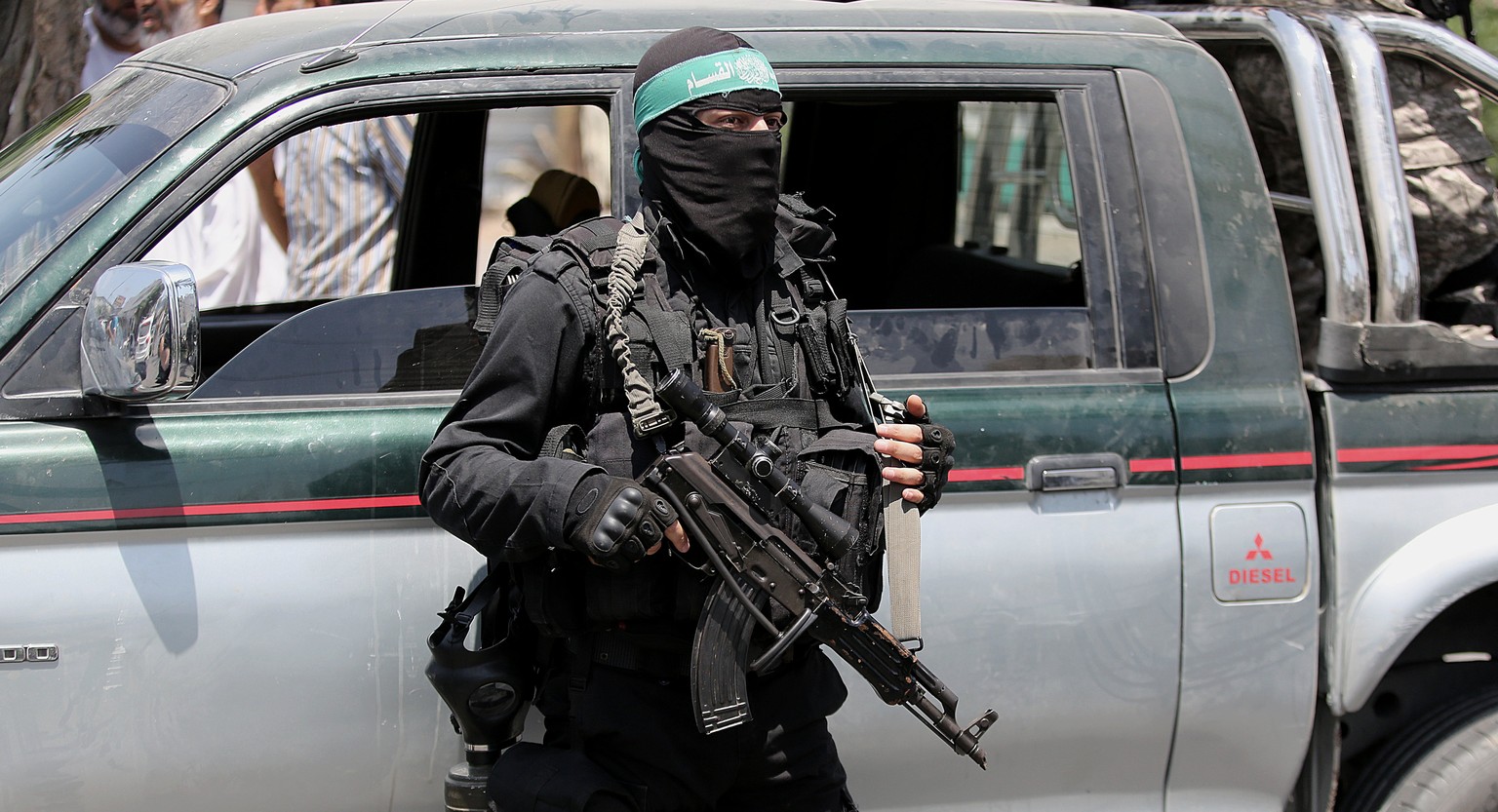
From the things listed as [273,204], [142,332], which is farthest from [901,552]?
[273,204]

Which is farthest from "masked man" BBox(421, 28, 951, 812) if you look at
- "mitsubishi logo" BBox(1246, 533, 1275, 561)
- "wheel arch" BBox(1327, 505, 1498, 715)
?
"wheel arch" BBox(1327, 505, 1498, 715)

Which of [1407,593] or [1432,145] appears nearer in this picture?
[1407,593]

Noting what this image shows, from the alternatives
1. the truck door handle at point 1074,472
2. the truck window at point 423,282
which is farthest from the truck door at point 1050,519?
the truck window at point 423,282

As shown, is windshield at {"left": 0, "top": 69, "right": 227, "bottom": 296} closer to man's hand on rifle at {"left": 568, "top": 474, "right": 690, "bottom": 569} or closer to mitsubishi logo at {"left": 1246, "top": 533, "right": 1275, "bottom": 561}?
man's hand on rifle at {"left": 568, "top": 474, "right": 690, "bottom": 569}

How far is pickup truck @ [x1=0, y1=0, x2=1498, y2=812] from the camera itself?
7.53 ft

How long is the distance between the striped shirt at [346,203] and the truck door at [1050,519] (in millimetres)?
1450

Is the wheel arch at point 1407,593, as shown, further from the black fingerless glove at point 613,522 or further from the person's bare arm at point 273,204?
the person's bare arm at point 273,204

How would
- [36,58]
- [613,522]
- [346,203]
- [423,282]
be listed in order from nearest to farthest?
[613,522] < [423,282] < [346,203] < [36,58]

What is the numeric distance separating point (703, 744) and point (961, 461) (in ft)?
2.55

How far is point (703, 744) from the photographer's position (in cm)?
206

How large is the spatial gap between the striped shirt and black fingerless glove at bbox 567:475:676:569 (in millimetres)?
1872

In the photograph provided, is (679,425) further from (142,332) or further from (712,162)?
(142,332)

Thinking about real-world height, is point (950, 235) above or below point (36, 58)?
below

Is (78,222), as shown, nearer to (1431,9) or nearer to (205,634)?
(205,634)
